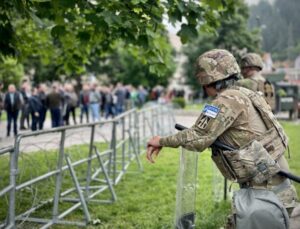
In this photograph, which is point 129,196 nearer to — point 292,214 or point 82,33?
point 82,33

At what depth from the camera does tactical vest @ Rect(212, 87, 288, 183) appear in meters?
3.31

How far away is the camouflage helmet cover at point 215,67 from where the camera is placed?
345cm

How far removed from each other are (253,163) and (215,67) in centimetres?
69

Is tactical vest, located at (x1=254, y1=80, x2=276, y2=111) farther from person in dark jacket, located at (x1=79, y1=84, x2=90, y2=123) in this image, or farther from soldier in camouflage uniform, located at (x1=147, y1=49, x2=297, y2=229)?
person in dark jacket, located at (x1=79, y1=84, x2=90, y2=123)

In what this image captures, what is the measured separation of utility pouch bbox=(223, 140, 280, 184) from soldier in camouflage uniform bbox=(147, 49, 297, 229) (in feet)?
0.09

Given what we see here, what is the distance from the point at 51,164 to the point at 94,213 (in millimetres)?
879

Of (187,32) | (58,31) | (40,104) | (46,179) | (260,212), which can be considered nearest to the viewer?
(260,212)

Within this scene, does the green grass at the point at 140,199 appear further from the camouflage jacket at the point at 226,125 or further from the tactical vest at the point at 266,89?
the camouflage jacket at the point at 226,125

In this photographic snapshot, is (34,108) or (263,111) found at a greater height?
(263,111)

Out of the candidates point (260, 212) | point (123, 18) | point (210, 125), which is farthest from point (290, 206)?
point (123, 18)

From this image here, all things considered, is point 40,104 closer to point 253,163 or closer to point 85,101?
point 85,101

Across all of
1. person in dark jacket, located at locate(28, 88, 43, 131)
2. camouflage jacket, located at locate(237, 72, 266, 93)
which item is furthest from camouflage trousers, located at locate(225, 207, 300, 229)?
person in dark jacket, located at locate(28, 88, 43, 131)

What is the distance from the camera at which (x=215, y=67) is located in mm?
3453

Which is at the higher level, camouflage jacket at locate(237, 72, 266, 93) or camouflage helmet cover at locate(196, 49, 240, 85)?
camouflage helmet cover at locate(196, 49, 240, 85)
